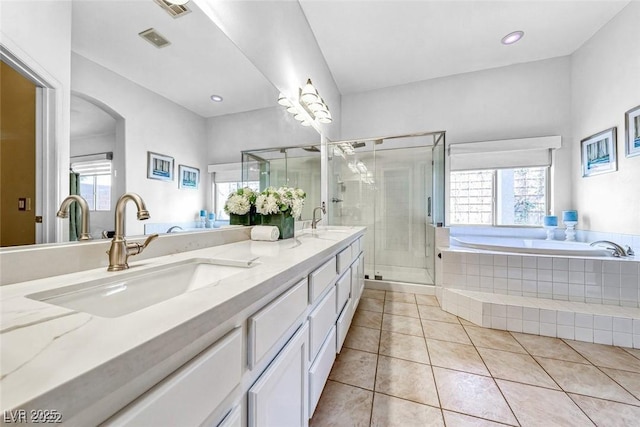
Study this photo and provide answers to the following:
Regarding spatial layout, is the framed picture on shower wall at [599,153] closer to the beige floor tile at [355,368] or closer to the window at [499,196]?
the window at [499,196]

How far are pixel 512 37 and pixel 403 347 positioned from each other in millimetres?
3357

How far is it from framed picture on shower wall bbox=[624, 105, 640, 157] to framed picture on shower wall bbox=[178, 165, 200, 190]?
11.6 feet

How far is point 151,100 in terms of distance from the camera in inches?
34.5

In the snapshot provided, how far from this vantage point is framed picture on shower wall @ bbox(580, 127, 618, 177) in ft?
7.91

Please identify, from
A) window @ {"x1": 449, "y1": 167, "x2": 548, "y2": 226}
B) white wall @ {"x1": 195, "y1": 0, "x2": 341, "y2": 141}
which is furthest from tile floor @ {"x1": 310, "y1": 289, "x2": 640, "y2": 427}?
white wall @ {"x1": 195, "y1": 0, "x2": 341, "y2": 141}

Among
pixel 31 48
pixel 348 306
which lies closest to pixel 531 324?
pixel 348 306

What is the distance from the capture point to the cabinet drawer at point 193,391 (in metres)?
0.32

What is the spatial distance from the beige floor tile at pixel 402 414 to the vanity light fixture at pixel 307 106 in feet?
6.57

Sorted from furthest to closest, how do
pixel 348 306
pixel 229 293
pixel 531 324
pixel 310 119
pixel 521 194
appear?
1. pixel 521 194
2. pixel 310 119
3. pixel 531 324
4. pixel 348 306
5. pixel 229 293

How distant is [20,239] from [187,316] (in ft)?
1.77

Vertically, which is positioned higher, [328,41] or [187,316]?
[328,41]

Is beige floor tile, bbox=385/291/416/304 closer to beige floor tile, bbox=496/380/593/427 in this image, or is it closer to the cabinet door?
beige floor tile, bbox=496/380/593/427

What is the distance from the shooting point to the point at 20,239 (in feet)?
1.89

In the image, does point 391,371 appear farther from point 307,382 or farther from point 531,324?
point 531,324
